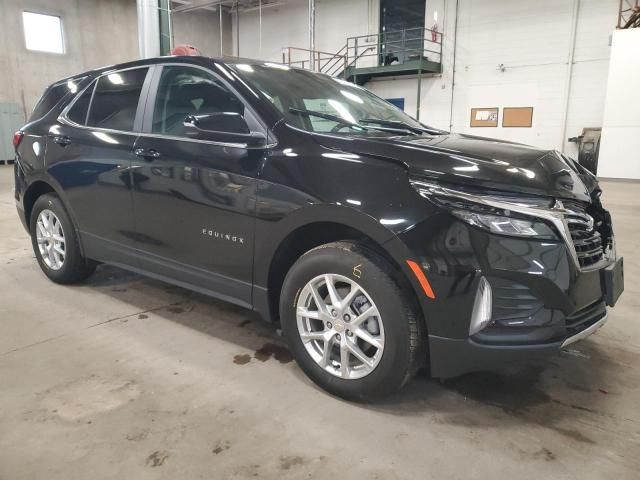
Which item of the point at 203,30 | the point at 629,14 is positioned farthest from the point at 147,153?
the point at 203,30

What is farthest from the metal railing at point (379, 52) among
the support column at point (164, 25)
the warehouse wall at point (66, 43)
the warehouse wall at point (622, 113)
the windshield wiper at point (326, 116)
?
the windshield wiper at point (326, 116)

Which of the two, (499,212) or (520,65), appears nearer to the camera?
(499,212)

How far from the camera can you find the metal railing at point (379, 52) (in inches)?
603

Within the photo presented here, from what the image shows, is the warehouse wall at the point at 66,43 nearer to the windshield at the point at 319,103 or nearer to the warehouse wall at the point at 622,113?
the warehouse wall at the point at 622,113

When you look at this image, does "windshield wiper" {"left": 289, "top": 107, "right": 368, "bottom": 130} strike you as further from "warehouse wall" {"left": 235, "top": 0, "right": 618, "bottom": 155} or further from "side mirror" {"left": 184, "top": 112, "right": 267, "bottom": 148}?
"warehouse wall" {"left": 235, "top": 0, "right": 618, "bottom": 155}

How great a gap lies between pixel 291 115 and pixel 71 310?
2009mm

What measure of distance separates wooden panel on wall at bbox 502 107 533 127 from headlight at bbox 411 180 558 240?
13589mm

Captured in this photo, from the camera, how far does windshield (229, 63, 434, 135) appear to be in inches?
94.6

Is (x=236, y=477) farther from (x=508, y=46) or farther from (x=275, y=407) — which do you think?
(x=508, y=46)

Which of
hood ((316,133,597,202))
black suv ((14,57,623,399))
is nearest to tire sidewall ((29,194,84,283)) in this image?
black suv ((14,57,623,399))

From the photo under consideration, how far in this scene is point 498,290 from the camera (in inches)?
70.6

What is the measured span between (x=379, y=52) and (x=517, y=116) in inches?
202

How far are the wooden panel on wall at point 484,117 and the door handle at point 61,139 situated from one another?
13.4 meters

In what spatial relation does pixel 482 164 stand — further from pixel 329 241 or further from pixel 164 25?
pixel 164 25
